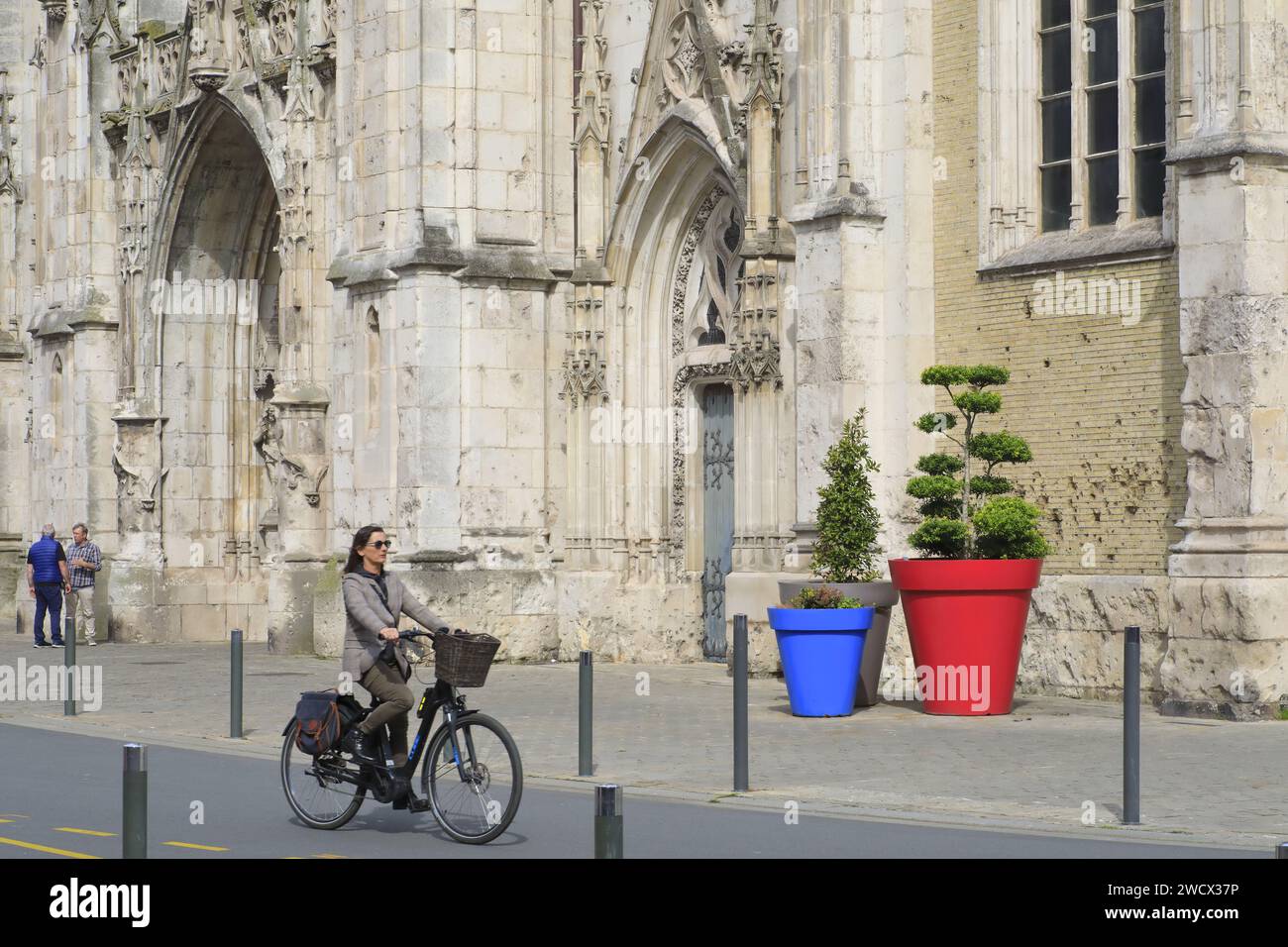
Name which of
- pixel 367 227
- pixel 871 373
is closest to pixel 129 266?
pixel 367 227

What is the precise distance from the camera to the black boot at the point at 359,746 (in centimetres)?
1073

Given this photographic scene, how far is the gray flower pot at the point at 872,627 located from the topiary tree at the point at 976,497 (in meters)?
0.48

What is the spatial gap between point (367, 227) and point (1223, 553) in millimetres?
10871

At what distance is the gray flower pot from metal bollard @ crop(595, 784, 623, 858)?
30.6ft

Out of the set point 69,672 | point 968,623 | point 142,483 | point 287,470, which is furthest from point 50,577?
point 968,623

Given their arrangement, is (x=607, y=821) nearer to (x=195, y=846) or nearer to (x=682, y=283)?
(x=195, y=846)

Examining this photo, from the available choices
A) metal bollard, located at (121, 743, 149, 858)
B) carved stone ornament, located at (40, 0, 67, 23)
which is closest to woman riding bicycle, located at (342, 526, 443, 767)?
metal bollard, located at (121, 743, 149, 858)

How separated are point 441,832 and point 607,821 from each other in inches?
161

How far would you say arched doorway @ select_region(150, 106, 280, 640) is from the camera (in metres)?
28.8

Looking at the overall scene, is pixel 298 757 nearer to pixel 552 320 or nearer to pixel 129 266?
pixel 552 320

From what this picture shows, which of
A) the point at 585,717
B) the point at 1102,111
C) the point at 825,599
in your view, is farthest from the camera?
the point at 1102,111

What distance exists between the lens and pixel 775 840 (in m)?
10.1

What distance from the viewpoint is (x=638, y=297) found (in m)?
22.6

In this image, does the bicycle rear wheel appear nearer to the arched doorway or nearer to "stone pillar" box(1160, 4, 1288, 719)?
"stone pillar" box(1160, 4, 1288, 719)
